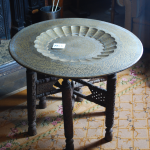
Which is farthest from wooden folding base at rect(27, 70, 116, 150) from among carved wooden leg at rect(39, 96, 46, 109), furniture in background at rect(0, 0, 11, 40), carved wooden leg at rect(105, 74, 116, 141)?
furniture in background at rect(0, 0, 11, 40)

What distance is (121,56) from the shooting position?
5.71 ft

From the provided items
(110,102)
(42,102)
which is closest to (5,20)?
(42,102)

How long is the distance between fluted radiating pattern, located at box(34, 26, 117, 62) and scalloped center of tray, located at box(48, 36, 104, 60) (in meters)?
0.04

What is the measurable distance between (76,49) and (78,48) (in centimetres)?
2

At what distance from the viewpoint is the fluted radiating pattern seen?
72.6 inches

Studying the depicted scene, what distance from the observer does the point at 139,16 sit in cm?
338

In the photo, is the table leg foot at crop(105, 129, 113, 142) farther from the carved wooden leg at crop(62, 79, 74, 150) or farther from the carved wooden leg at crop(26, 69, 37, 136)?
the carved wooden leg at crop(26, 69, 37, 136)

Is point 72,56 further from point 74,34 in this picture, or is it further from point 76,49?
point 74,34

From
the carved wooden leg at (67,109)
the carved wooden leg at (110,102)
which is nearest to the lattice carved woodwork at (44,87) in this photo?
the carved wooden leg at (67,109)

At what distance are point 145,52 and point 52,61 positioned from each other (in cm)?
231

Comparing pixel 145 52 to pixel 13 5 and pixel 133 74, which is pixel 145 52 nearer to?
pixel 133 74

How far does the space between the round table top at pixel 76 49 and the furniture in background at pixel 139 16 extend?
1.27 metres

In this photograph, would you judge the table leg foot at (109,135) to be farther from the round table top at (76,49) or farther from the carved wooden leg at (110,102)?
the round table top at (76,49)

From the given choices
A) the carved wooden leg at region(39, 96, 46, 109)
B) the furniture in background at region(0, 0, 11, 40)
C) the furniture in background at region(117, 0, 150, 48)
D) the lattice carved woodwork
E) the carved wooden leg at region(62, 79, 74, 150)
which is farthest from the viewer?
the furniture in background at region(117, 0, 150, 48)
